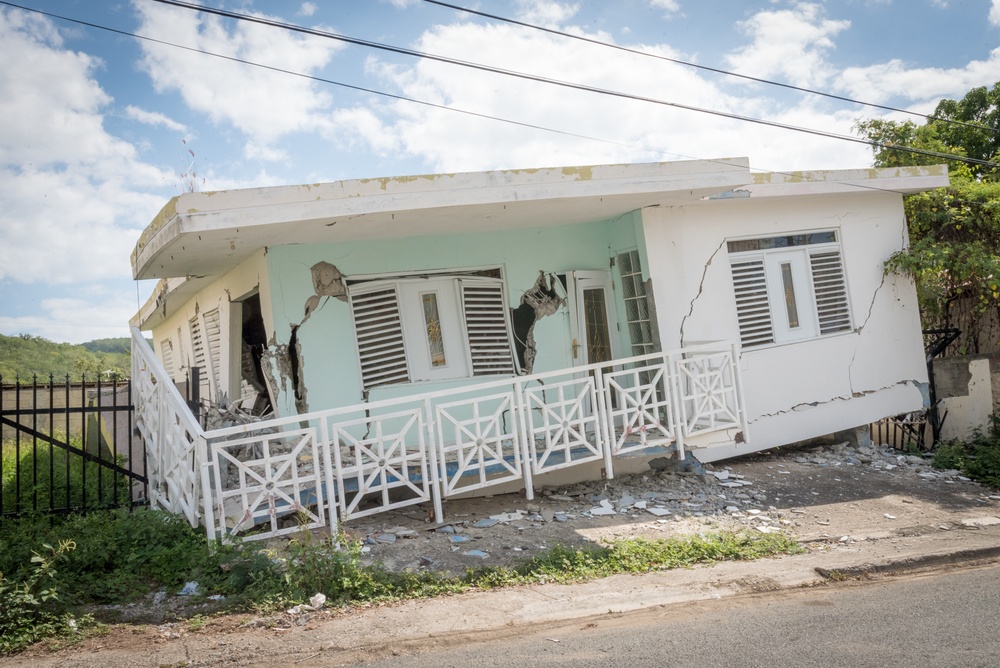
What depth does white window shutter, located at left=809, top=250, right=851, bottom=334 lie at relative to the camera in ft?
34.1

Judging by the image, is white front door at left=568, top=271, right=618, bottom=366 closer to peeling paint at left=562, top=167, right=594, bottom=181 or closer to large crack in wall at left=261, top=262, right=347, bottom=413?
peeling paint at left=562, top=167, right=594, bottom=181

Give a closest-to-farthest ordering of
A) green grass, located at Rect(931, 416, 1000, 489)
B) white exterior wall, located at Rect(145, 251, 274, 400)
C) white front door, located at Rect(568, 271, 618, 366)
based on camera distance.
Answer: white exterior wall, located at Rect(145, 251, 274, 400) < white front door, located at Rect(568, 271, 618, 366) < green grass, located at Rect(931, 416, 1000, 489)

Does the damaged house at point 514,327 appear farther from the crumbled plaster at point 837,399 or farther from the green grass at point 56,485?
the green grass at point 56,485

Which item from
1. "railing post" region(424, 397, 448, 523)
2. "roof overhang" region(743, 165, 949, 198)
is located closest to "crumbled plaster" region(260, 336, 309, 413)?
"railing post" region(424, 397, 448, 523)

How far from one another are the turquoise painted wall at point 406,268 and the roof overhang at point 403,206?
0.16 meters

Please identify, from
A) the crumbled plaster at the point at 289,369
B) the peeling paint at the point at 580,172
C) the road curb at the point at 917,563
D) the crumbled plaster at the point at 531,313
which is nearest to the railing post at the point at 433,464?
the crumbled plaster at the point at 289,369

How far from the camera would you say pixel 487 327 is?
8992 millimetres

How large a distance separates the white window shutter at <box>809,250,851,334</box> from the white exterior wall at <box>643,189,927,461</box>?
96mm

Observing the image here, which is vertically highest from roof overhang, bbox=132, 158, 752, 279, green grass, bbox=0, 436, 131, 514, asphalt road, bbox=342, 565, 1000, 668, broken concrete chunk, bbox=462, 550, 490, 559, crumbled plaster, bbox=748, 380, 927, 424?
roof overhang, bbox=132, 158, 752, 279

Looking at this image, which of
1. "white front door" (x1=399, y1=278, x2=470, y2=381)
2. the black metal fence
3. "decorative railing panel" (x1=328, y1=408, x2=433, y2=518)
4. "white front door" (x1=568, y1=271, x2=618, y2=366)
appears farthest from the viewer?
"white front door" (x1=568, y1=271, x2=618, y2=366)

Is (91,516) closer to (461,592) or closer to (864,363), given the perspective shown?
(461,592)

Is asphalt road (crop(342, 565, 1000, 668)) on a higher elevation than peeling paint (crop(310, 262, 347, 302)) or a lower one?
lower

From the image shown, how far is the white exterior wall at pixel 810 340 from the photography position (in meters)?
9.27

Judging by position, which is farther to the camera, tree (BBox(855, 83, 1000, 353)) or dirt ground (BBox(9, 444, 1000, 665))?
tree (BBox(855, 83, 1000, 353))
